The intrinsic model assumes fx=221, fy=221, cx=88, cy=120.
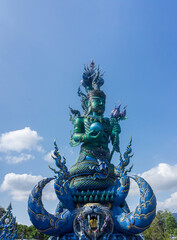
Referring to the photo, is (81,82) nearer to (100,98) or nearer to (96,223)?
(100,98)

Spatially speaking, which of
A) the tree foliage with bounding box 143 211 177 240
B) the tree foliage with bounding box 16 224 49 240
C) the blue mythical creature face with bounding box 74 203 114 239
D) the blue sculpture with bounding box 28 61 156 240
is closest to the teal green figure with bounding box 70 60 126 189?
the blue sculpture with bounding box 28 61 156 240

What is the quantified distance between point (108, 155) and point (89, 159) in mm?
1018

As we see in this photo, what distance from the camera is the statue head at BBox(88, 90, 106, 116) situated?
10.9 m

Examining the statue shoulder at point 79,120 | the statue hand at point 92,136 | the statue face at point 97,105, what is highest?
the statue face at point 97,105

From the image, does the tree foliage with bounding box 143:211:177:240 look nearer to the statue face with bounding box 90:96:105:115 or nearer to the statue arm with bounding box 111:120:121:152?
the statue arm with bounding box 111:120:121:152

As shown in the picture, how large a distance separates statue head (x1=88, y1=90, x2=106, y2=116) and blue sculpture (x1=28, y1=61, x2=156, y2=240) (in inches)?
40.5

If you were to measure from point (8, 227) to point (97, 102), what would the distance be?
22.4 ft

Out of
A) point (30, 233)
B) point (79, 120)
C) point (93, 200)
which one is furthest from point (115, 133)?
point (30, 233)

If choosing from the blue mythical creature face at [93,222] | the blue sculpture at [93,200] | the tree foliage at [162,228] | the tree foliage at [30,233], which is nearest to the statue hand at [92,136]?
the blue sculpture at [93,200]

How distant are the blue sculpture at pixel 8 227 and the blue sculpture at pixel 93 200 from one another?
2079mm

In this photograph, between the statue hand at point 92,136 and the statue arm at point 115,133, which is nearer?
the statue hand at point 92,136

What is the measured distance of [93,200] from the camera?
825 cm

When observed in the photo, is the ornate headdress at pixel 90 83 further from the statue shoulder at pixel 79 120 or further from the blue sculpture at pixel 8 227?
the blue sculpture at pixel 8 227

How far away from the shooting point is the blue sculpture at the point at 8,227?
8.98 meters
